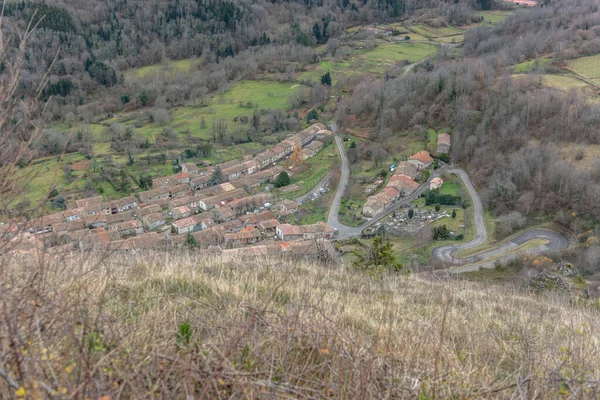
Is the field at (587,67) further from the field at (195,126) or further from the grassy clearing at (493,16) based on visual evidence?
the grassy clearing at (493,16)

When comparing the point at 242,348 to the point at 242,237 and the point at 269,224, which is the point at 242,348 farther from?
the point at 269,224

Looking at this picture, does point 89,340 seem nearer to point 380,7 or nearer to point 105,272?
point 105,272

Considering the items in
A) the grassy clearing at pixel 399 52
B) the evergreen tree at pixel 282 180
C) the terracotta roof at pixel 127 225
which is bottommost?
the evergreen tree at pixel 282 180

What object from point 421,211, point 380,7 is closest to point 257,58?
point 380,7

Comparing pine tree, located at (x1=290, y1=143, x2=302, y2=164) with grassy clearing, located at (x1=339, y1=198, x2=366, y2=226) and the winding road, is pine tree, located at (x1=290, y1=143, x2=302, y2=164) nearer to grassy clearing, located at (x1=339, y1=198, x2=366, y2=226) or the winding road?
the winding road

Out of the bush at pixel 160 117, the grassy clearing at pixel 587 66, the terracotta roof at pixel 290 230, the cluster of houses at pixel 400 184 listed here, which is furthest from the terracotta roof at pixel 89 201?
the grassy clearing at pixel 587 66

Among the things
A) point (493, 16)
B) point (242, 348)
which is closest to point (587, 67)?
point (493, 16)

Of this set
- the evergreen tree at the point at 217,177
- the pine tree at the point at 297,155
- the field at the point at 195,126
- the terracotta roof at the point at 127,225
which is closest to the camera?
the terracotta roof at the point at 127,225
